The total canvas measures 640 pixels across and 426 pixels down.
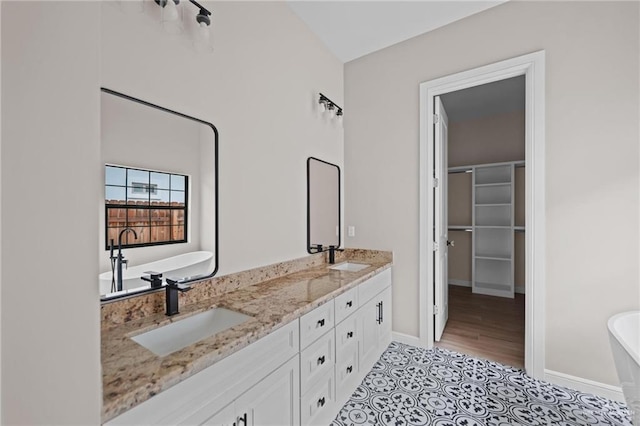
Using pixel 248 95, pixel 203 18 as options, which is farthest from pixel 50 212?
pixel 248 95

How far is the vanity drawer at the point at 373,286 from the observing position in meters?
2.18

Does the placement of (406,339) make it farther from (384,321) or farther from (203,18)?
(203,18)

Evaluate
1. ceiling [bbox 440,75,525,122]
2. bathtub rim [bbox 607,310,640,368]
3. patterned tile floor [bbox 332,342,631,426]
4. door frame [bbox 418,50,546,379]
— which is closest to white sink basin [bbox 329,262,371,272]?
patterned tile floor [bbox 332,342,631,426]

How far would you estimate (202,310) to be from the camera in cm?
147

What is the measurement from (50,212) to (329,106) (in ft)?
8.24

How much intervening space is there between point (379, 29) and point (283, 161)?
5.07 feet

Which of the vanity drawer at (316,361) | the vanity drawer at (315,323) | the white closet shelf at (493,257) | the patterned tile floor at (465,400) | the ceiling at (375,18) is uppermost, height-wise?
the ceiling at (375,18)

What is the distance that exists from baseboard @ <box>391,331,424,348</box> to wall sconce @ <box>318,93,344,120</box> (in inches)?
89.0

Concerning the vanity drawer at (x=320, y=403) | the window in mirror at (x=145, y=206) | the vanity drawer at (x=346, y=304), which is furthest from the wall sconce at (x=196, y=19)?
the vanity drawer at (x=320, y=403)

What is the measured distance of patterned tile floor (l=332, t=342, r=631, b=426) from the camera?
179cm

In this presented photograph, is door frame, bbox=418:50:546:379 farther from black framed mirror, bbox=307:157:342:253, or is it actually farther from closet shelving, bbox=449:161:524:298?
closet shelving, bbox=449:161:524:298

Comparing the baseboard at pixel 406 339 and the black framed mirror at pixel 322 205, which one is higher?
the black framed mirror at pixel 322 205

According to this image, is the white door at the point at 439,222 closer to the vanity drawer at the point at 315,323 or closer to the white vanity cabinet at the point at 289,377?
the white vanity cabinet at the point at 289,377

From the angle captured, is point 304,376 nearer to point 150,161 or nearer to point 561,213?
point 150,161
